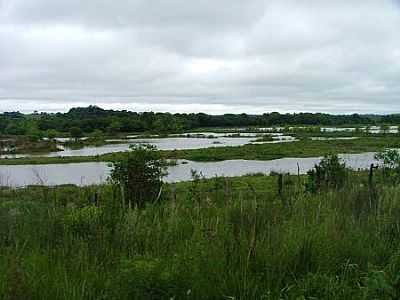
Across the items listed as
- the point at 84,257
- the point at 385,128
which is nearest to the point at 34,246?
the point at 84,257

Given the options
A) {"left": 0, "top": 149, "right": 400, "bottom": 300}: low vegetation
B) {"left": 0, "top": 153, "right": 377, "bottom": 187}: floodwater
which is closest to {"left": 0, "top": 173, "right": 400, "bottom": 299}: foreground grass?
{"left": 0, "top": 149, "right": 400, "bottom": 300}: low vegetation

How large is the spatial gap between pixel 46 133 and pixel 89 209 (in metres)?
125

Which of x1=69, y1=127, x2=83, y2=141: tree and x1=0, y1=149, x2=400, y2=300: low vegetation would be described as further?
x1=69, y1=127, x2=83, y2=141: tree

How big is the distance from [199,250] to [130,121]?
477 ft

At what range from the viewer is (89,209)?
469 cm

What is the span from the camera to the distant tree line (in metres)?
134

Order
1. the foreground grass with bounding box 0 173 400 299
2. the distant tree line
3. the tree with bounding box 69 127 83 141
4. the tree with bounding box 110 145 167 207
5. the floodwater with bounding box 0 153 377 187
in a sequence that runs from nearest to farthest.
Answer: the foreground grass with bounding box 0 173 400 299, the tree with bounding box 110 145 167 207, the floodwater with bounding box 0 153 377 187, the tree with bounding box 69 127 83 141, the distant tree line

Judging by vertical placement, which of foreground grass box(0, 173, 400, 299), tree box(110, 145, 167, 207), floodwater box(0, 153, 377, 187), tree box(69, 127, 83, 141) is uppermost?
foreground grass box(0, 173, 400, 299)

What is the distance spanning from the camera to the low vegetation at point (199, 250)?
10.9 ft

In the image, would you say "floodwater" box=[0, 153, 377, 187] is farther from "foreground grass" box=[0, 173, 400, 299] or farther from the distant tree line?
the distant tree line

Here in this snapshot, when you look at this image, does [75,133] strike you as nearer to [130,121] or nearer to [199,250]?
[130,121]

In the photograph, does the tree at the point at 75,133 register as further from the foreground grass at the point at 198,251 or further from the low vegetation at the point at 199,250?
the low vegetation at the point at 199,250

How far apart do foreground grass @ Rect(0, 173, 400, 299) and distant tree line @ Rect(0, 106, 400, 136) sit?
118220mm


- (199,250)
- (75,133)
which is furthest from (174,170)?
(75,133)
